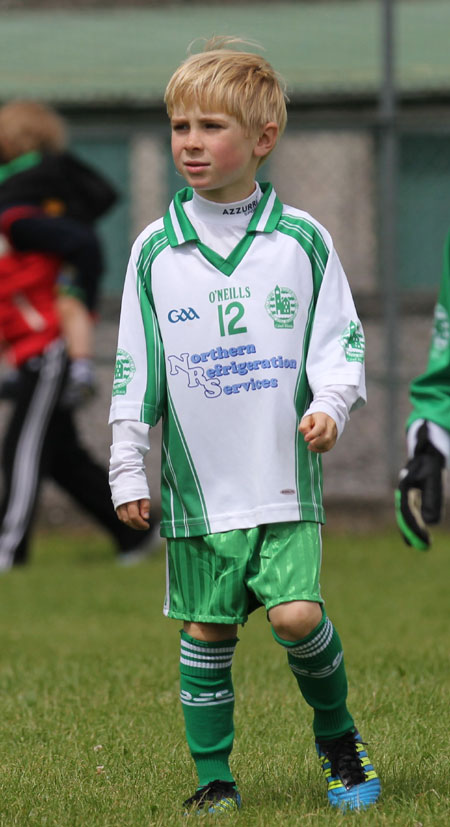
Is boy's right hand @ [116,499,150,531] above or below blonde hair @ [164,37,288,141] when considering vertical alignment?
below

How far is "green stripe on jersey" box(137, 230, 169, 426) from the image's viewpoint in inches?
138

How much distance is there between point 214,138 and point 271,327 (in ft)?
1.50

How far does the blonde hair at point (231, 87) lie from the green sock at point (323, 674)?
3.87ft

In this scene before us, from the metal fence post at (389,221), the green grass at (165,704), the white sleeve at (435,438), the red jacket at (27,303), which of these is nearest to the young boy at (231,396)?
the green grass at (165,704)

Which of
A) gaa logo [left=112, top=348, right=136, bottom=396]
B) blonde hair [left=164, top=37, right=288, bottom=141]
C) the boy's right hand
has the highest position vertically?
blonde hair [left=164, top=37, right=288, bottom=141]

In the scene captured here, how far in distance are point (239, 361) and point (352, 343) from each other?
274 mm

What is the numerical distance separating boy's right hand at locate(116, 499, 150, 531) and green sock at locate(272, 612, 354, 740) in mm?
400

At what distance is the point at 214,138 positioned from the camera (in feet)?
11.3

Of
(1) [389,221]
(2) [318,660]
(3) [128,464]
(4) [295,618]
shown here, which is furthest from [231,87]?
(1) [389,221]

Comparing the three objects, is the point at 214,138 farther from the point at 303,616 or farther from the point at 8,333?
the point at 8,333

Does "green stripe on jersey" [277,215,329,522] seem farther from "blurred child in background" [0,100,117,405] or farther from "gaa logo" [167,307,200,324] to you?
"blurred child in background" [0,100,117,405]

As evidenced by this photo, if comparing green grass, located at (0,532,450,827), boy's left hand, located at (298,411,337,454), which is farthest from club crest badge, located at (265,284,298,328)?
green grass, located at (0,532,450,827)

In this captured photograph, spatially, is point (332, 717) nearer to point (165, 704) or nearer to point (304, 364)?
point (304, 364)

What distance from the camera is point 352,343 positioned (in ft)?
11.5
